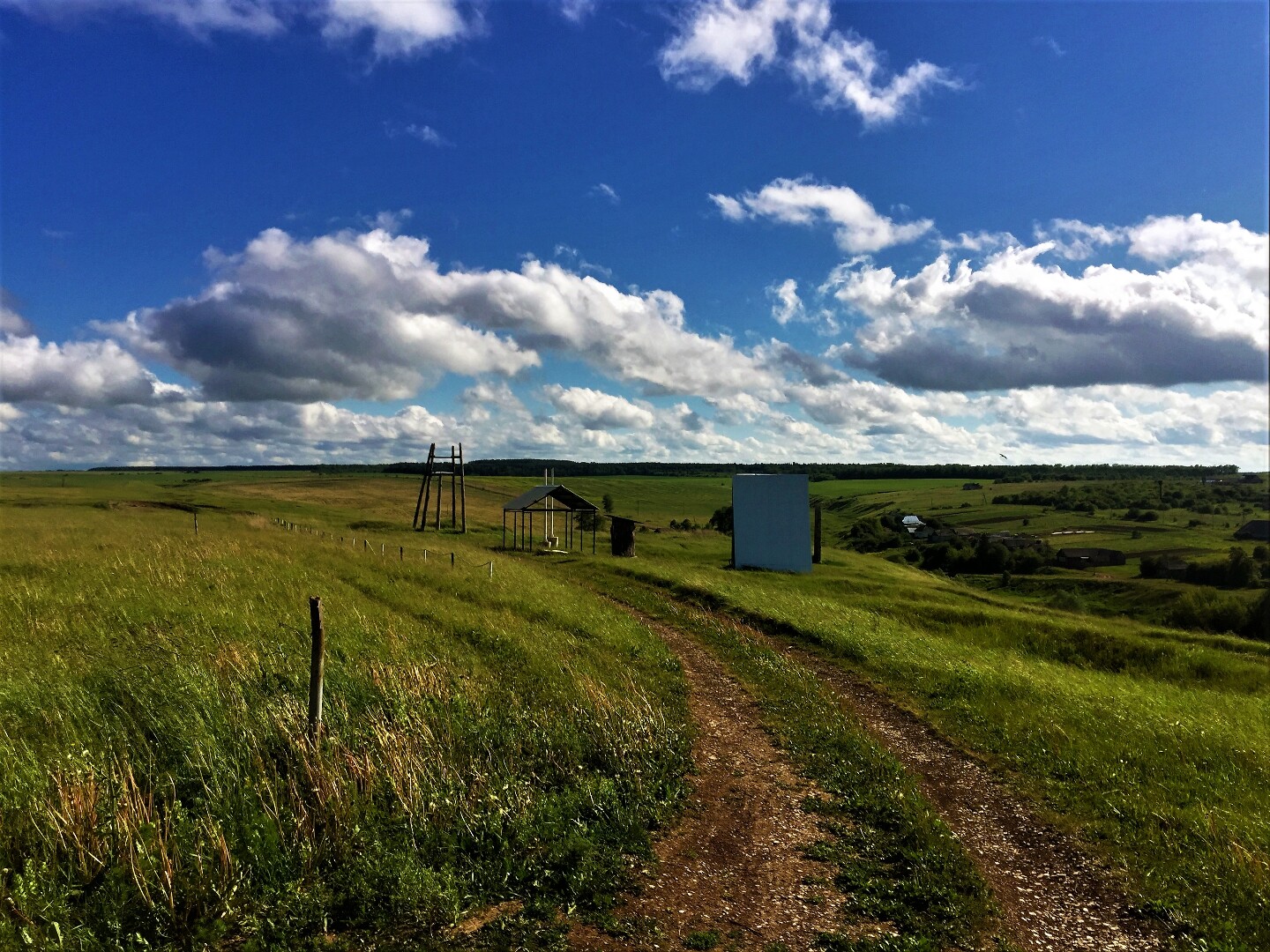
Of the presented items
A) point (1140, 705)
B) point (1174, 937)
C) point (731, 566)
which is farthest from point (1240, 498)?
point (1174, 937)

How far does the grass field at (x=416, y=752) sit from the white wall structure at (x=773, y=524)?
809 inches

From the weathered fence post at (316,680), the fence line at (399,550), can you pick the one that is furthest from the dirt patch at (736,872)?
the fence line at (399,550)

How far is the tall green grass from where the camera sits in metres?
5.95

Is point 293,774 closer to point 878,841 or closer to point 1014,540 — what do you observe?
point 878,841

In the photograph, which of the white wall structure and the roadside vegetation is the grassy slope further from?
the white wall structure

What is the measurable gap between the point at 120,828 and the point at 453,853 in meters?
2.75

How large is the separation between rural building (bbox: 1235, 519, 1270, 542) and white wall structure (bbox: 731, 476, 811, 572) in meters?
98.0

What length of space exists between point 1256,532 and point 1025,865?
130 metres

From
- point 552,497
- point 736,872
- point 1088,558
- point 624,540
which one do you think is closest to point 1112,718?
point 736,872

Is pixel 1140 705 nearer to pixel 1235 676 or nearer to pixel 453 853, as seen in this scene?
pixel 1235 676

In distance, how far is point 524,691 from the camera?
11234mm

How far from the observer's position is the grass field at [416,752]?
609cm

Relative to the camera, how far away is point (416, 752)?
326 inches

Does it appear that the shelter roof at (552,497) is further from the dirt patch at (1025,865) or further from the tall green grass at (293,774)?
the dirt patch at (1025,865)
